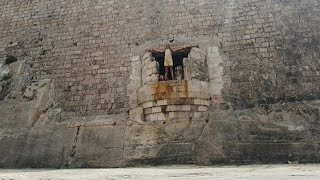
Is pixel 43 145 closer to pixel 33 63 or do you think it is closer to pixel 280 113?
pixel 33 63

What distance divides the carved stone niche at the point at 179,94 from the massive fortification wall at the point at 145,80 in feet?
0.23

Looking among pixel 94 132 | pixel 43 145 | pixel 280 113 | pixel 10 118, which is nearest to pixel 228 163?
pixel 280 113

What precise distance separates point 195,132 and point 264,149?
1563mm

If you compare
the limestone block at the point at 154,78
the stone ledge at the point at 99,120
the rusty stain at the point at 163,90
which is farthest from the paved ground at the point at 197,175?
the limestone block at the point at 154,78

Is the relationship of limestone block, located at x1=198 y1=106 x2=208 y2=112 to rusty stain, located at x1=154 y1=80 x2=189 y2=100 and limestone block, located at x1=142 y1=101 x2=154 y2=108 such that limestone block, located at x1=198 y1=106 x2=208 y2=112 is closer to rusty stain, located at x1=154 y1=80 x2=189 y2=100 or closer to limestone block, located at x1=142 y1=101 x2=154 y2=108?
rusty stain, located at x1=154 y1=80 x2=189 y2=100

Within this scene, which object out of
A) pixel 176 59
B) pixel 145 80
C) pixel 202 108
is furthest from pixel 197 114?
pixel 176 59

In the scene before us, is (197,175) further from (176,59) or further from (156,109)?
(176,59)

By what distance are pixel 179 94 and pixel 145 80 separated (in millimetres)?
1087

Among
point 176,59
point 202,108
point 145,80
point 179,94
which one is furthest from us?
point 176,59

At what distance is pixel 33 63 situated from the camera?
9438 mm

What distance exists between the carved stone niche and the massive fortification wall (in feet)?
0.23

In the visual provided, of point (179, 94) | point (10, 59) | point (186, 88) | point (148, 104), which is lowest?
point (148, 104)

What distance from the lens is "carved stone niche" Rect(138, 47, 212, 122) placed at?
25.3ft

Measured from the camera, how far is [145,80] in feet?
27.3
